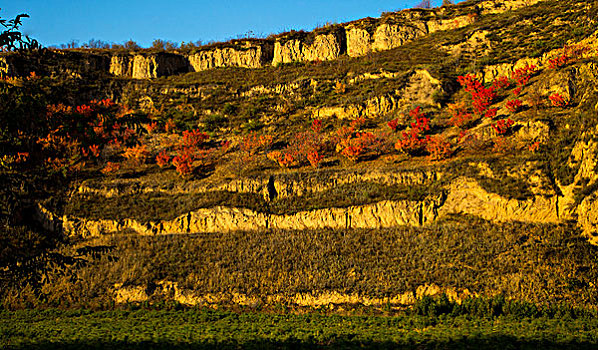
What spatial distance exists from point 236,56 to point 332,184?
42952 millimetres

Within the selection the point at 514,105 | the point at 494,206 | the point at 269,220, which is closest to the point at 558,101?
the point at 514,105

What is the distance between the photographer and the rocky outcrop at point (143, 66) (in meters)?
65.9

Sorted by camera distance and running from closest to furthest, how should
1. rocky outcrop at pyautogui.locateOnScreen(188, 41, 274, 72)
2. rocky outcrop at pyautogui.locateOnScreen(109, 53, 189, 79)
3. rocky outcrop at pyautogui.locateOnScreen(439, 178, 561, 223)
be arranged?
rocky outcrop at pyautogui.locateOnScreen(439, 178, 561, 223)
rocky outcrop at pyautogui.locateOnScreen(109, 53, 189, 79)
rocky outcrop at pyautogui.locateOnScreen(188, 41, 274, 72)

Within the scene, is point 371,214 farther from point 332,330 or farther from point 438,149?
point 332,330

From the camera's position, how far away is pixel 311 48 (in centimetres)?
6738

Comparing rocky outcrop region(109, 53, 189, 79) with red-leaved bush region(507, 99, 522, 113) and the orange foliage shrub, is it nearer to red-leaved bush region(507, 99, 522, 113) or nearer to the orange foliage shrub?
the orange foliage shrub

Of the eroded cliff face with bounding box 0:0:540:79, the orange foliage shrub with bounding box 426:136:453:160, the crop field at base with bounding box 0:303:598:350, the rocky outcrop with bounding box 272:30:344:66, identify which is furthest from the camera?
the rocky outcrop with bounding box 272:30:344:66

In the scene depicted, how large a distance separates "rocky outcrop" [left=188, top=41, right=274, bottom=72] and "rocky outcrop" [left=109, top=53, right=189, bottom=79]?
4.01m

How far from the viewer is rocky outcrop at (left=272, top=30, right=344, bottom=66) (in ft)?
218

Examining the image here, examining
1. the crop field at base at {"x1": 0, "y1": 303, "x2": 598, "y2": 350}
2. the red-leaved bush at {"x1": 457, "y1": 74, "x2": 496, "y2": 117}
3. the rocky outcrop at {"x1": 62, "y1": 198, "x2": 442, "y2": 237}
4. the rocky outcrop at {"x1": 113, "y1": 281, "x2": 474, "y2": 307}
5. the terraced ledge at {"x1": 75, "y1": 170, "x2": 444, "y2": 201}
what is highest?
the red-leaved bush at {"x1": 457, "y1": 74, "x2": 496, "y2": 117}

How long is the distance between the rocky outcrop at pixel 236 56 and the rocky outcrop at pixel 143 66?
13.2ft

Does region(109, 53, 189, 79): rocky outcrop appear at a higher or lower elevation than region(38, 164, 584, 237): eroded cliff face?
higher

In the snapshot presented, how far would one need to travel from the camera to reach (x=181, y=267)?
1160 inches

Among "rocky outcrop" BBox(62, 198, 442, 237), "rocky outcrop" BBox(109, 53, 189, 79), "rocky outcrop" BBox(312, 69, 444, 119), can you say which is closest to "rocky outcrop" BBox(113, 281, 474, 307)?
"rocky outcrop" BBox(62, 198, 442, 237)
